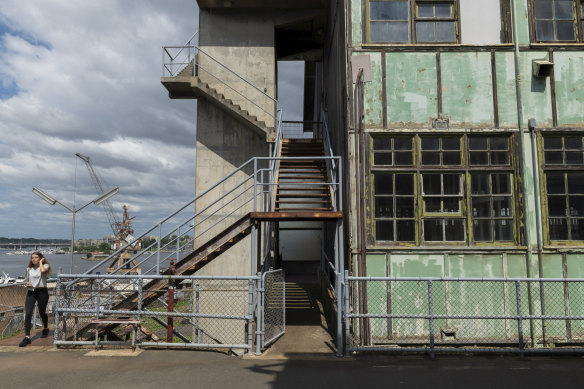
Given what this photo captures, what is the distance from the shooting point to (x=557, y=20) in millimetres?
8828

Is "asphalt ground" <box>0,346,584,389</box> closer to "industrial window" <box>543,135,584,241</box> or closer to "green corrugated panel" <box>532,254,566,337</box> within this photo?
"green corrugated panel" <box>532,254,566,337</box>

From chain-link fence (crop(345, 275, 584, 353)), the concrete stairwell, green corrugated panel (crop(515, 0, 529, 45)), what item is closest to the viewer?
chain-link fence (crop(345, 275, 584, 353))

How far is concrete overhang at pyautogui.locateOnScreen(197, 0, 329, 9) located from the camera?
15.7 metres

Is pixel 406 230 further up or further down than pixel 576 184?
further down

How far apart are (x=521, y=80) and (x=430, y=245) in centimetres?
409

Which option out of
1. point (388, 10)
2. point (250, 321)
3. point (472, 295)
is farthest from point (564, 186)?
point (250, 321)

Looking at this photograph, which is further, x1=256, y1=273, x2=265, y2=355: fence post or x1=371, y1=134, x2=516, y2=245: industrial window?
x1=371, y1=134, x2=516, y2=245: industrial window

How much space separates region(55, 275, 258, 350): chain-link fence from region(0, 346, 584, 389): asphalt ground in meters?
0.44

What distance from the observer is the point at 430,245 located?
830 cm

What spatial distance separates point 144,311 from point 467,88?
26.3 feet

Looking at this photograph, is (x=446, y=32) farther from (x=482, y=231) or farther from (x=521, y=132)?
(x=482, y=231)

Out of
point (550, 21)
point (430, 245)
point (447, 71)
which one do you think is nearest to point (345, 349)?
point (430, 245)

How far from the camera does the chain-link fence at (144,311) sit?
696 centimetres

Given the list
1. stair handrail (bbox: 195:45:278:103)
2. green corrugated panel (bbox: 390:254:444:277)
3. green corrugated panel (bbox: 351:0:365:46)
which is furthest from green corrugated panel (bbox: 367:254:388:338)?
stair handrail (bbox: 195:45:278:103)
